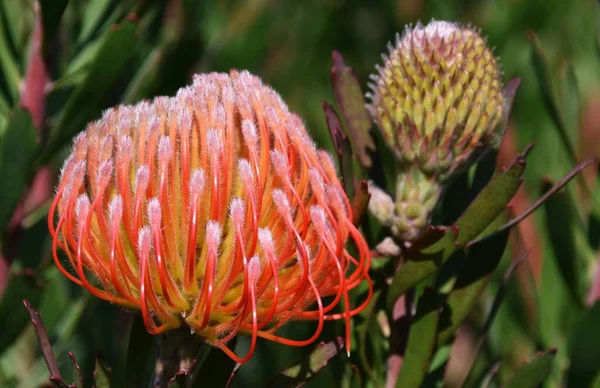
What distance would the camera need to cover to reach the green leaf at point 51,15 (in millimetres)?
1893

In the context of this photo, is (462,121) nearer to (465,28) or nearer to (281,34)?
(465,28)

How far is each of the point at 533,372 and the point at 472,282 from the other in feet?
0.65

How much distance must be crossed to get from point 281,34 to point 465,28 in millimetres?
2197

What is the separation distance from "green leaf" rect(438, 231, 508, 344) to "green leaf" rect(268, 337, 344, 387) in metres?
0.24

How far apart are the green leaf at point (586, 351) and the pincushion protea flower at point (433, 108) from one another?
0.49 metres

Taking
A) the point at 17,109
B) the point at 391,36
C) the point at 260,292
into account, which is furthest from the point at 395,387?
the point at 391,36

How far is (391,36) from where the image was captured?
3.62 m

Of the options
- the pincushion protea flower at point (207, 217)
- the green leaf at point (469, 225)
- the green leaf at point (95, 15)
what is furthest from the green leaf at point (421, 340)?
the green leaf at point (95, 15)

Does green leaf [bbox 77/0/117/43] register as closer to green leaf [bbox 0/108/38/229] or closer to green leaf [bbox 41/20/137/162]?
green leaf [bbox 41/20/137/162]

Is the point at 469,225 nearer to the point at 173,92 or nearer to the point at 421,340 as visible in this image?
the point at 421,340

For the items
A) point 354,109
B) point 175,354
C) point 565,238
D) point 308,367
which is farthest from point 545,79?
point 175,354

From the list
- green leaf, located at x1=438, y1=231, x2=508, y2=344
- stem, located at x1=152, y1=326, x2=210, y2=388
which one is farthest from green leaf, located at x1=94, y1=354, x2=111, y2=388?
green leaf, located at x1=438, y1=231, x2=508, y2=344

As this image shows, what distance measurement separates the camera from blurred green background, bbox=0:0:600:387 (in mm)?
1887

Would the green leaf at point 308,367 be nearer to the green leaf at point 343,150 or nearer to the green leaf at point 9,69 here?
the green leaf at point 343,150
